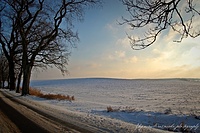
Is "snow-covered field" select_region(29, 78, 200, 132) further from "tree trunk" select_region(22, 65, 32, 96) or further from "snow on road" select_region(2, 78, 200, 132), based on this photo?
"tree trunk" select_region(22, 65, 32, 96)

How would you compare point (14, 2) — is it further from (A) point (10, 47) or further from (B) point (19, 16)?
(A) point (10, 47)

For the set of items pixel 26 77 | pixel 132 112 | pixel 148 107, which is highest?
pixel 26 77

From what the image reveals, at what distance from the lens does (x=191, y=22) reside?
20.2 feet

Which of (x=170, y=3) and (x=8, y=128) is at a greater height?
(x=170, y=3)

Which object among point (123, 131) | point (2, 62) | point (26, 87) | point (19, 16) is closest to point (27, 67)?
point (26, 87)

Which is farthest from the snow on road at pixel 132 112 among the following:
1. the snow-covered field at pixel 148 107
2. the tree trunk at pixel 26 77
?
the tree trunk at pixel 26 77

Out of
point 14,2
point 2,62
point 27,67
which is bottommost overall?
point 27,67

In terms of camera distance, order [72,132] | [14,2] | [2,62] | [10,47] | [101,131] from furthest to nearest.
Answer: [2,62] < [10,47] < [14,2] < [101,131] < [72,132]

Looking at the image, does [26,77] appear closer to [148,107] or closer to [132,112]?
[148,107]

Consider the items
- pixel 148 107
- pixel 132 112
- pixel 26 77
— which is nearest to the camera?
pixel 132 112

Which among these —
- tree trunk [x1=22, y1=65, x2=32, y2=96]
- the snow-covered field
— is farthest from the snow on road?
tree trunk [x1=22, y1=65, x2=32, y2=96]

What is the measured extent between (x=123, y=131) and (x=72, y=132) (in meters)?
Result: 1.56

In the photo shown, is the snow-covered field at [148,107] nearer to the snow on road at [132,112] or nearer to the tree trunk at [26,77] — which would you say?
the snow on road at [132,112]

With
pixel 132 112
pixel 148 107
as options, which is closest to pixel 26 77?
pixel 148 107
